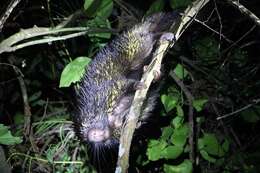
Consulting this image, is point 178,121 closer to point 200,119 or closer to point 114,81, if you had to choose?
point 200,119

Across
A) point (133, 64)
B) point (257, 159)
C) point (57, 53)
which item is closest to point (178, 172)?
point (257, 159)

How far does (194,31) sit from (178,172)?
3.71 ft

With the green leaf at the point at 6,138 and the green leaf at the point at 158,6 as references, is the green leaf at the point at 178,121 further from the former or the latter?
the green leaf at the point at 6,138

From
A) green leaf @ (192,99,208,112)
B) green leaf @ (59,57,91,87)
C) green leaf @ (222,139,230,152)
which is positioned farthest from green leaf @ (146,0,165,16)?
green leaf @ (222,139,230,152)

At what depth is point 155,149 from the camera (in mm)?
3260

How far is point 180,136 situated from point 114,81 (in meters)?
0.59

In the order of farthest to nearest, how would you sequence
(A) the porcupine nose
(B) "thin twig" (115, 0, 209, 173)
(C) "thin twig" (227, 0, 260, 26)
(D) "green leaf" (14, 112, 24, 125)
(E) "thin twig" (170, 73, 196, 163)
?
(D) "green leaf" (14, 112, 24, 125) → (E) "thin twig" (170, 73, 196, 163) → (A) the porcupine nose → (C) "thin twig" (227, 0, 260, 26) → (B) "thin twig" (115, 0, 209, 173)

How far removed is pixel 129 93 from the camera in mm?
3184

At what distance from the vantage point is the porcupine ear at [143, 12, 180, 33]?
3.37 meters

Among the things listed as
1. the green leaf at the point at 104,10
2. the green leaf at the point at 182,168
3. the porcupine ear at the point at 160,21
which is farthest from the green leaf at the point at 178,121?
the green leaf at the point at 104,10

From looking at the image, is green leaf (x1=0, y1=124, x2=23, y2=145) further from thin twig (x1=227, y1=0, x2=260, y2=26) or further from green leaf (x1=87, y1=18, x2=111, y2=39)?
thin twig (x1=227, y1=0, x2=260, y2=26)

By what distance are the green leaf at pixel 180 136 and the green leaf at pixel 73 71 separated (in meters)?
0.79

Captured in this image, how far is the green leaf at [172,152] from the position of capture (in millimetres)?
3217

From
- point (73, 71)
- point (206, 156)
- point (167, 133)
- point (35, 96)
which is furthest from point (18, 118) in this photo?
point (206, 156)
